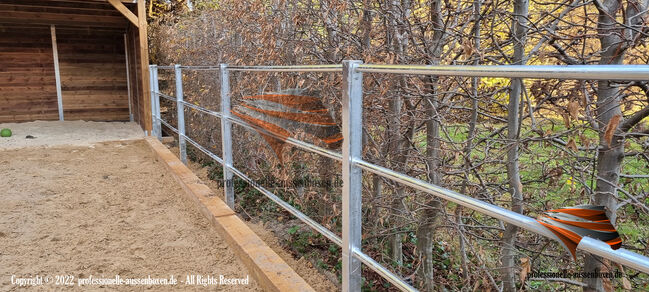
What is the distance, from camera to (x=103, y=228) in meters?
3.49

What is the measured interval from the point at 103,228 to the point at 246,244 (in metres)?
1.34

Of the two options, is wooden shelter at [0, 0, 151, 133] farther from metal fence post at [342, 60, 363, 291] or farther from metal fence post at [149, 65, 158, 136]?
metal fence post at [342, 60, 363, 291]

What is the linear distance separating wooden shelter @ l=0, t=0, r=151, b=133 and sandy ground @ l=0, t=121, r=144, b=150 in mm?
516

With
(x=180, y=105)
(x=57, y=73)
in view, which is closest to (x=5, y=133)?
(x=57, y=73)

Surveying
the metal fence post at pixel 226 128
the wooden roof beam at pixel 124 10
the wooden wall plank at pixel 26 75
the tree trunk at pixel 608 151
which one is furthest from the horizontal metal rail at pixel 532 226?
the wooden wall plank at pixel 26 75

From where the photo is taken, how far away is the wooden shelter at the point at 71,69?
31.1 feet

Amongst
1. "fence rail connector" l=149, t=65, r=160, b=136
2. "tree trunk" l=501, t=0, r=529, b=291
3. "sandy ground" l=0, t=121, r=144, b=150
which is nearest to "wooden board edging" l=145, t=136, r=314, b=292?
"tree trunk" l=501, t=0, r=529, b=291

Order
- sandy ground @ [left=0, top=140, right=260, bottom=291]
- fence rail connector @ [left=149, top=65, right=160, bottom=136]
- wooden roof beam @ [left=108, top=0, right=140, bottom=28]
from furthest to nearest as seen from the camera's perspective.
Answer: wooden roof beam @ [left=108, top=0, right=140, bottom=28]
fence rail connector @ [left=149, top=65, right=160, bottom=136]
sandy ground @ [left=0, top=140, right=260, bottom=291]

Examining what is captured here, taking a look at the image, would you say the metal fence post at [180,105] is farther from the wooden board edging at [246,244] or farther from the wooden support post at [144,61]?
the wooden support post at [144,61]

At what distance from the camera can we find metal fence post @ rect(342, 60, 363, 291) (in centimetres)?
186

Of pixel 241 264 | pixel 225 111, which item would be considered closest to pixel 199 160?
pixel 225 111

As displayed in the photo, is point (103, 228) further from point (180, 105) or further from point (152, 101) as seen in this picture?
point (152, 101)

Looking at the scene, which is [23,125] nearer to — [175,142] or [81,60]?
→ [81,60]

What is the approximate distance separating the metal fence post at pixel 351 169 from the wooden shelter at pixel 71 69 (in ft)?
25.3
